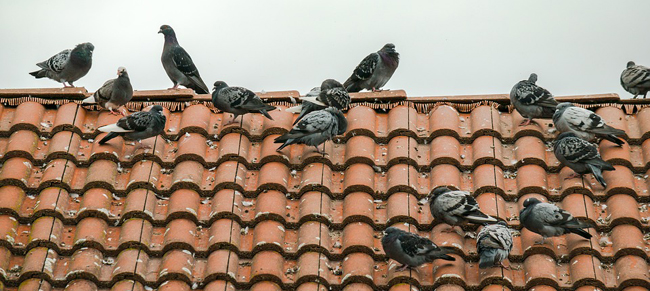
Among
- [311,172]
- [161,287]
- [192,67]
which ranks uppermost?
[192,67]

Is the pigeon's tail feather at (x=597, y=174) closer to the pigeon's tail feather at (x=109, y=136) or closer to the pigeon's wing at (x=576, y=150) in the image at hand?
the pigeon's wing at (x=576, y=150)

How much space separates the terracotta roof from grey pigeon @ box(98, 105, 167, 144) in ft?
0.31

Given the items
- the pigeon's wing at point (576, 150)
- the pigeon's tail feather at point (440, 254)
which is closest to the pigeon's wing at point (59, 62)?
the pigeon's wing at point (576, 150)

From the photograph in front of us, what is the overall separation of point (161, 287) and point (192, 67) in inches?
203

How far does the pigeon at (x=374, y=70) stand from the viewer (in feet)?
37.0

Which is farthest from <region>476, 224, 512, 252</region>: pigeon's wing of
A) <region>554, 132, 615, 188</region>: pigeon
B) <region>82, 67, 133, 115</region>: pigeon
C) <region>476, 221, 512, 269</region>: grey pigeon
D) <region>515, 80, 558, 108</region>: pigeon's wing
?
<region>82, 67, 133, 115</region>: pigeon

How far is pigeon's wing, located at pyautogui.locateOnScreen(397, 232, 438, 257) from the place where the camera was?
6266mm

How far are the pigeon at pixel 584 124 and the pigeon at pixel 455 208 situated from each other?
4.29ft

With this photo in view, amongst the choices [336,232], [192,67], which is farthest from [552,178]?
[192,67]

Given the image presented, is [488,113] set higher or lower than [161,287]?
higher

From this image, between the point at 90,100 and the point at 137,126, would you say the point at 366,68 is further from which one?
the point at 137,126

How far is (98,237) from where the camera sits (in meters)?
6.68

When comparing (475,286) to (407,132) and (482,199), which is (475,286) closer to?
(482,199)

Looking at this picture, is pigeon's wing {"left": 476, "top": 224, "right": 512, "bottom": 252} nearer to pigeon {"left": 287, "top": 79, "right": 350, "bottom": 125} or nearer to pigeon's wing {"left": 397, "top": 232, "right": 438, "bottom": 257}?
pigeon's wing {"left": 397, "top": 232, "right": 438, "bottom": 257}
